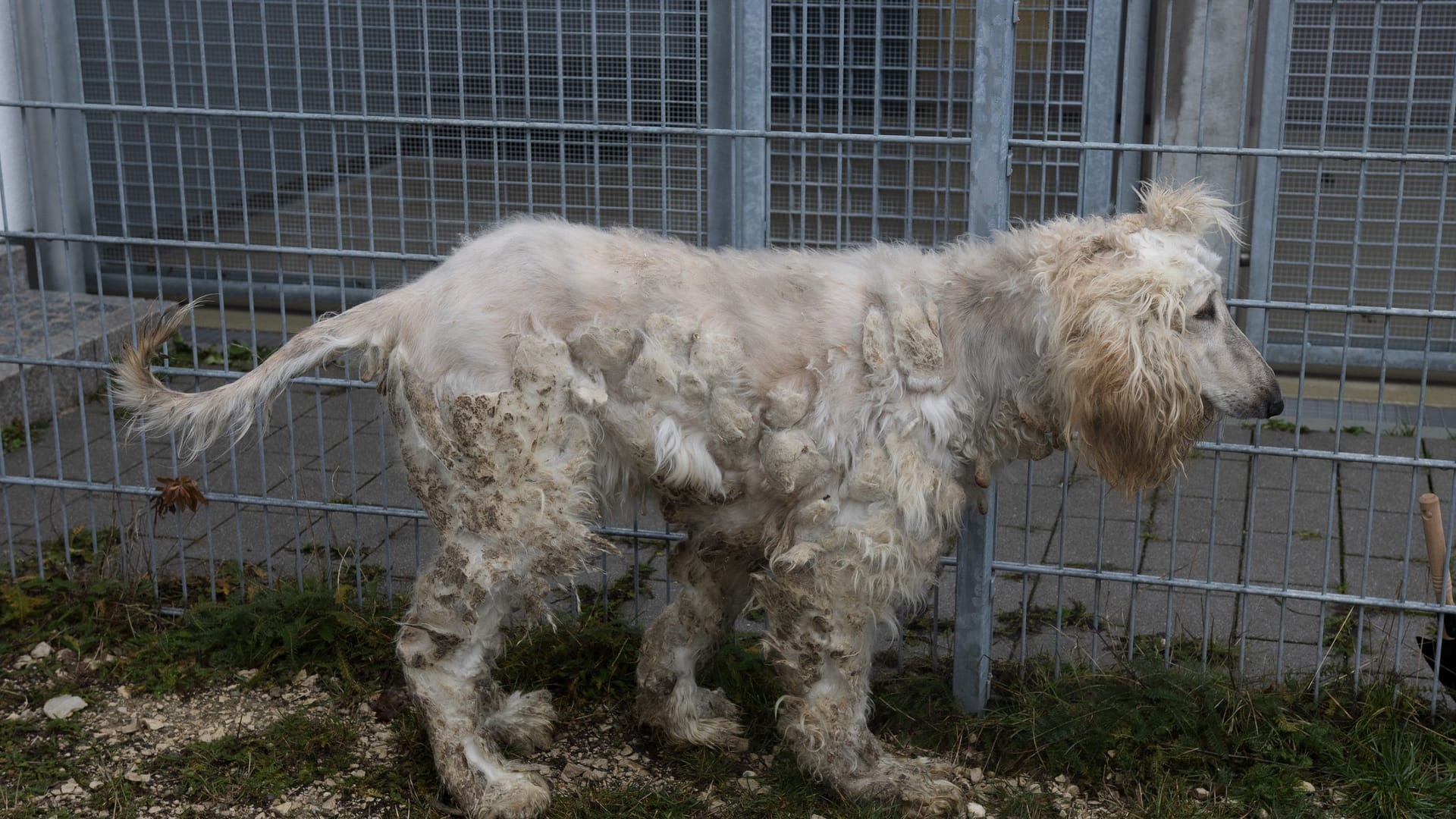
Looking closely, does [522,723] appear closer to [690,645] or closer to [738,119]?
[690,645]

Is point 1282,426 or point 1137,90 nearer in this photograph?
point 1137,90

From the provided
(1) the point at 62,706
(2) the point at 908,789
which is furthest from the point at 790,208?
(1) the point at 62,706

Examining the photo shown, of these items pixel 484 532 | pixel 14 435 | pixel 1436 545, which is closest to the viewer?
pixel 484 532

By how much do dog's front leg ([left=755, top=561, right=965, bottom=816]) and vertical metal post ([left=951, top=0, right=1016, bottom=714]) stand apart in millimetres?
471

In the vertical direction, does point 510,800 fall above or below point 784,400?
below

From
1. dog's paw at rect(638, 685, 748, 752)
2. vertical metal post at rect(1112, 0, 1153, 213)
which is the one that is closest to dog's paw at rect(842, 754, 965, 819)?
dog's paw at rect(638, 685, 748, 752)

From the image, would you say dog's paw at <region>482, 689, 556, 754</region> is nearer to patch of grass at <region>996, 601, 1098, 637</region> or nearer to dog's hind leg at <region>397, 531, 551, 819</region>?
dog's hind leg at <region>397, 531, 551, 819</region>

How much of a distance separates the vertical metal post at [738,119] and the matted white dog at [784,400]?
414mm

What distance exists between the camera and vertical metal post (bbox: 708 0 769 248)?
369cm

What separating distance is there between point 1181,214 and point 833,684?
1.44 metres

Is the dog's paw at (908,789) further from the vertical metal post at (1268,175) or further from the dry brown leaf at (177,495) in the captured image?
the dry brown leaf at (177,495)

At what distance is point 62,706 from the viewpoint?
13.1ft

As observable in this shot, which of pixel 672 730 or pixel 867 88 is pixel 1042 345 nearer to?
pixel 672 730

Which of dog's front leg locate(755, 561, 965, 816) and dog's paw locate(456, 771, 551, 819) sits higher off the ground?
dog's front leg locate(755, 561, 965, 816)
